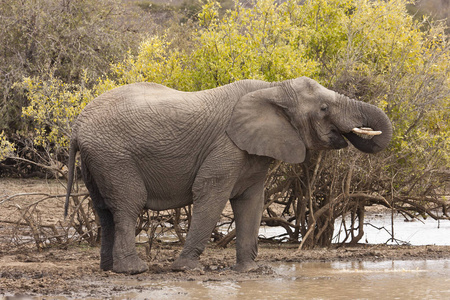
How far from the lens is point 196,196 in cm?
802

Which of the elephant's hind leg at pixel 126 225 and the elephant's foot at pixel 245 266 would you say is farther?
the elephant's foot at pixel 245 266

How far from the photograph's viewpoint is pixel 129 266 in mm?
7980

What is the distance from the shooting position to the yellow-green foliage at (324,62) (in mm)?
10070

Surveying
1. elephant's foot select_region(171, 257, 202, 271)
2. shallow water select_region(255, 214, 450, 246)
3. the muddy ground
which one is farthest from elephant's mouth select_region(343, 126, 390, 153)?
shallow water select_region(255, 214, 450, 246)

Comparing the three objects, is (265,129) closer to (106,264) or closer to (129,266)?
(129,266)

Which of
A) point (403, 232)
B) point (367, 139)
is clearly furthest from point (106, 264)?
point (403, 232)

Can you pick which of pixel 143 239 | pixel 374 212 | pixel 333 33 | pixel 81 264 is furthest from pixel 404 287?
pixel 374 212

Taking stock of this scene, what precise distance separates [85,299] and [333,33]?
5868mm

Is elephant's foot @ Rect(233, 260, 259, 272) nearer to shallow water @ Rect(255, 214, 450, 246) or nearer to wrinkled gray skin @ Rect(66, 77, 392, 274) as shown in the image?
wrinkled gray skin @ Rect(66, 77, 392, 274)

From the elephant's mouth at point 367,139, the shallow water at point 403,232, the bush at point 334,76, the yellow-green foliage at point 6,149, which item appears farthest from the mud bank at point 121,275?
the elephant's mouth at point 367,139

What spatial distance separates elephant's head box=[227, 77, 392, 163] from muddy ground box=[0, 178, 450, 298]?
4.64 feet

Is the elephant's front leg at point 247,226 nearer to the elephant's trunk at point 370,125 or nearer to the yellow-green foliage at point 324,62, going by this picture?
the elephant's trunk at point 370,125

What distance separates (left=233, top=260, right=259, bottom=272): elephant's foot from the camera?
8312mm

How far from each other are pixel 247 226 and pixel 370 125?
1738mm
